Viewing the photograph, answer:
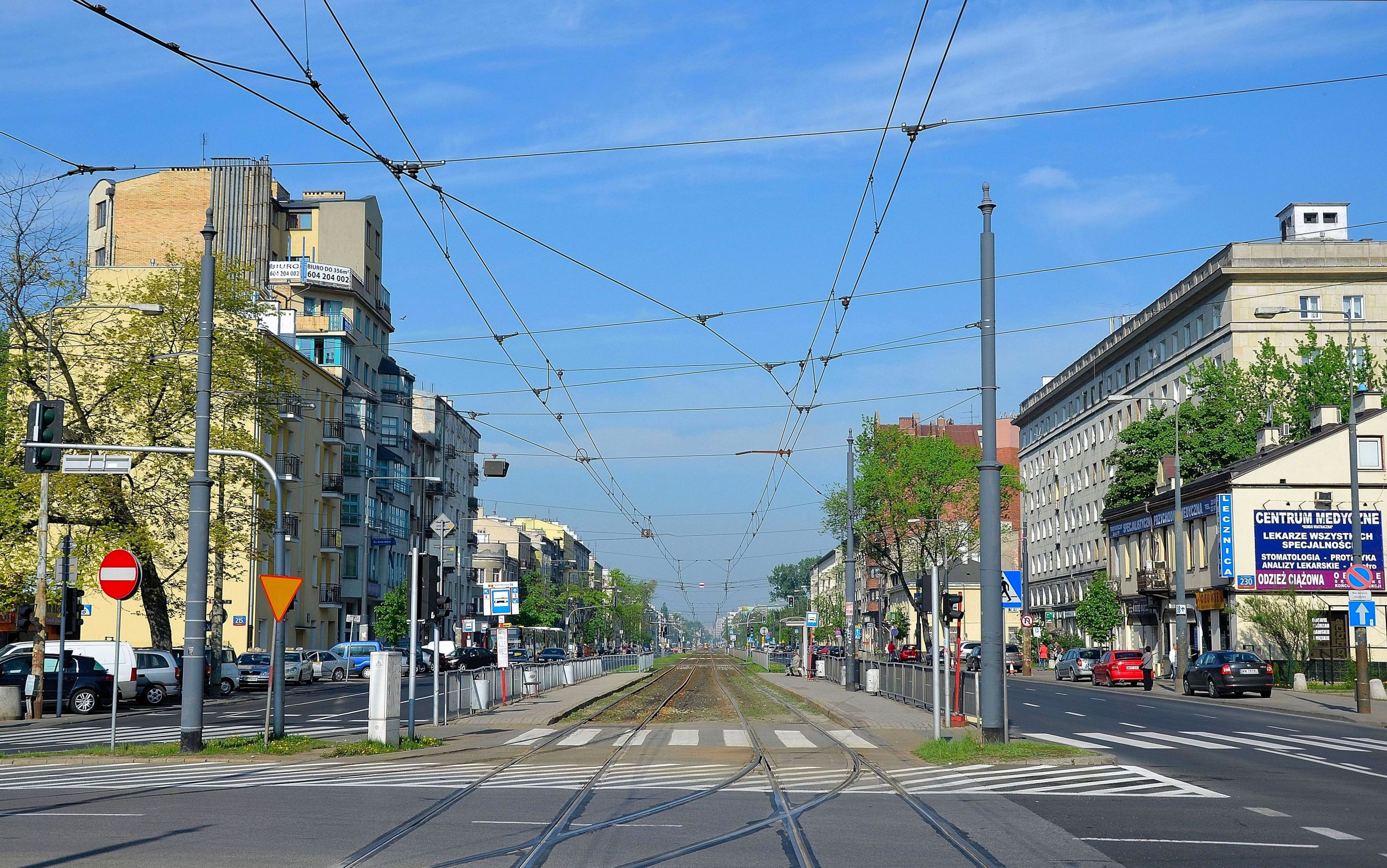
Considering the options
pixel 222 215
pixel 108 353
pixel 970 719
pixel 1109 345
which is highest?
pixel 222 215

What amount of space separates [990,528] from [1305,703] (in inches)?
1006

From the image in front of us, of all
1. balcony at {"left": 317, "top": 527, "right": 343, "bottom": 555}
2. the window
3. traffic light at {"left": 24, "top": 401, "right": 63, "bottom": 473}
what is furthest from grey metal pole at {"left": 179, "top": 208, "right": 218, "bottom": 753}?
balcony at {"left": 317, "top": 527, "right": 343, "bottom": 555}

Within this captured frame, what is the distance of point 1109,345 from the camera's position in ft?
281

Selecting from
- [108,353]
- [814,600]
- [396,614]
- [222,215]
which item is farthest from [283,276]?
[814,600]

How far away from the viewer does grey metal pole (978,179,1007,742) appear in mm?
19516

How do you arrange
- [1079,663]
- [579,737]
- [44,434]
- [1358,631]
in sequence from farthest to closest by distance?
1. [1079,663]
2. [1358,631]
3. [579,737]
4. [44,434]

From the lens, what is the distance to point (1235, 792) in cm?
1586

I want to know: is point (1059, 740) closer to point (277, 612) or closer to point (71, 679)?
point (277, 612)

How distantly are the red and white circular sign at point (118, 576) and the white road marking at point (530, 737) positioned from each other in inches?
254

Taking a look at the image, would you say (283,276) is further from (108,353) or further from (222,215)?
(108,353)

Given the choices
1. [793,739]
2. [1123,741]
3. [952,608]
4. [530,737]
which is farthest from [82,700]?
[1123,741]

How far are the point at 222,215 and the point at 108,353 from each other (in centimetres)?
3854

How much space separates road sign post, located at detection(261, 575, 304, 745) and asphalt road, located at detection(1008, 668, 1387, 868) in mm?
11005

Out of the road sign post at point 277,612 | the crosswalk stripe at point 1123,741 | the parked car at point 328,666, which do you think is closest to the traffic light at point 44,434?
the road sign post at point 277,612
